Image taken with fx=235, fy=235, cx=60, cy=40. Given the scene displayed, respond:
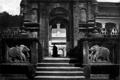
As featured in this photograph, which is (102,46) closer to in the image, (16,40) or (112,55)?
(112,55)

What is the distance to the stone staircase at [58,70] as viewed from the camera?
1285cm

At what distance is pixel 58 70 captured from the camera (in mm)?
13734

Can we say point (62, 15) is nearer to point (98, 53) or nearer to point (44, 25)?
point (44, 25)

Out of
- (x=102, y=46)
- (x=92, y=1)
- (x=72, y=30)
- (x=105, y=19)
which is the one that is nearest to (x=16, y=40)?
(x=102, y=46)

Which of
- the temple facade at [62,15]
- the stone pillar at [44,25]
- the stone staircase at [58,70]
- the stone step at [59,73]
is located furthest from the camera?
the temple facade at [62,15]

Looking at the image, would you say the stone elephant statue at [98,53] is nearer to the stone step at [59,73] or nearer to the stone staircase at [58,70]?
the stone staircase at [58,70]

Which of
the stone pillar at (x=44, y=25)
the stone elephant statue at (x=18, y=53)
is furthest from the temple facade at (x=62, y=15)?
the stone elephant statue at (x=18, y=53)

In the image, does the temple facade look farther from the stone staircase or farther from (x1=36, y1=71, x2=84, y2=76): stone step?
(x1=36, y1=71, x2=84, y2=76): stone step

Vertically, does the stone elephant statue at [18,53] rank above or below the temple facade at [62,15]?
below

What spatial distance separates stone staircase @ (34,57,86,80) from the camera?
12.9m

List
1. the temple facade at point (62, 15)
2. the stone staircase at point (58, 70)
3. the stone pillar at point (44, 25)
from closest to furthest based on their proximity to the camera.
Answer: the stone staircase at point (58, 70) < the stone pillar at point (44, 25) < the temple facade at point (62, 15)

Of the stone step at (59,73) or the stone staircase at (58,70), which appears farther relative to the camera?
the stone step at (59,73)

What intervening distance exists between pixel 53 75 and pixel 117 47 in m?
3.96

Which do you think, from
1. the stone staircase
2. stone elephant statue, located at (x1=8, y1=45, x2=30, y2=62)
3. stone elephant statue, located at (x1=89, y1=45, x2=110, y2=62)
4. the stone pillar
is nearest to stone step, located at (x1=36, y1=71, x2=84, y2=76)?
the stone staircase
